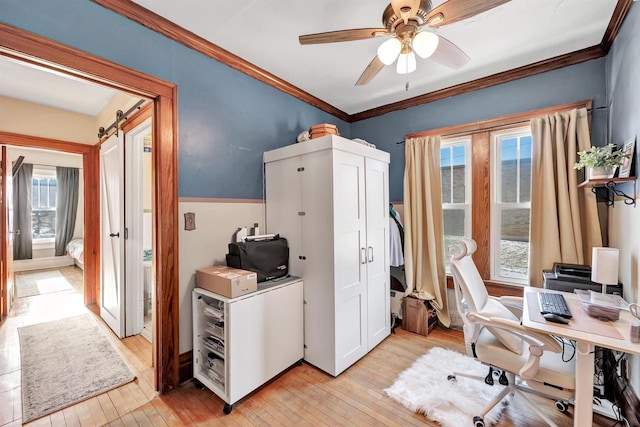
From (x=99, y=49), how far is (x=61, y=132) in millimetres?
2533

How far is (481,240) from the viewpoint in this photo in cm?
290

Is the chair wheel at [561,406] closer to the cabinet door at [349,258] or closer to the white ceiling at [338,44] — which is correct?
the cabinet door at [349,258]

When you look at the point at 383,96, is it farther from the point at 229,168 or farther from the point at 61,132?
the point at 61,132

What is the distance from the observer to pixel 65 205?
6090 millimetres

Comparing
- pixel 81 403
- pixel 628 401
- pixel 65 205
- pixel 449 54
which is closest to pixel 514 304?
pixel 628 401

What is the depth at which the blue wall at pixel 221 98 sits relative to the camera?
5.30 ft

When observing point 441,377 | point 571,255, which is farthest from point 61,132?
point 571,255

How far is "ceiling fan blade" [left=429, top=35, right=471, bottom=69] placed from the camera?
163cm

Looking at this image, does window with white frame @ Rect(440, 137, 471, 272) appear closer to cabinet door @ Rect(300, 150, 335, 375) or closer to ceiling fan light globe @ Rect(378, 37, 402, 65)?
cabinet door @ Rect(300, 150, 335, 375)

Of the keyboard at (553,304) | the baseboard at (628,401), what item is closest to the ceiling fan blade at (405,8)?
the keyboard at (553,304)

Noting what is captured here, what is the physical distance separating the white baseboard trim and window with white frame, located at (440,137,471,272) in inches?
314

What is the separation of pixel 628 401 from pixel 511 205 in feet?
5.56

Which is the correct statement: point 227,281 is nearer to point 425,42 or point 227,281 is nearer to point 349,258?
point 349,258

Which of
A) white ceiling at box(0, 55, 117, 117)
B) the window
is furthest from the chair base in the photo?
the window
